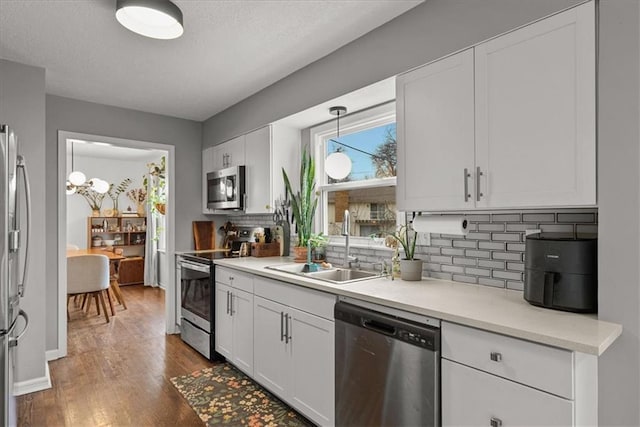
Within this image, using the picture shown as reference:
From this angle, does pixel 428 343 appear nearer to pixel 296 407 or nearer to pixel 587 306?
pixel 587 306

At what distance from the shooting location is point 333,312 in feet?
6.73

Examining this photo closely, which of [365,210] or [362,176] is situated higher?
[362,176]

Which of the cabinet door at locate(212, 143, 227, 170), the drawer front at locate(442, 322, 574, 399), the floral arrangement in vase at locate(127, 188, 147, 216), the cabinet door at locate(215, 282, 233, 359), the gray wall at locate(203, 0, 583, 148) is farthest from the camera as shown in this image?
the floral arrangement in vase at locate(127, 188, 147, 216)

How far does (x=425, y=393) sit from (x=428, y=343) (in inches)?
8.6

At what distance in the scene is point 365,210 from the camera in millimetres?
2965

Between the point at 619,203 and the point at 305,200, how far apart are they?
2.27 metres

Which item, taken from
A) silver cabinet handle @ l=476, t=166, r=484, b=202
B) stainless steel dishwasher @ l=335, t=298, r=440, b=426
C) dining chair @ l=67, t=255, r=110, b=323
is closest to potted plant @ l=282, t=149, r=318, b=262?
stainless steel dishwasher @ l=335, t=298, r=440, b=426

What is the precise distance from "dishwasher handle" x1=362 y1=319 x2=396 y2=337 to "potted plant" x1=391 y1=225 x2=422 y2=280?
0.52m

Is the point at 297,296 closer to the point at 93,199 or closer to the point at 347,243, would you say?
the point at 347,243

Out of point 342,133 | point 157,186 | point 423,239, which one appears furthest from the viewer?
point 157,186

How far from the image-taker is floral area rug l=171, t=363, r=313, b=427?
234 cm

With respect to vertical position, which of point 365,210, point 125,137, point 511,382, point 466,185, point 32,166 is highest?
point 125,137

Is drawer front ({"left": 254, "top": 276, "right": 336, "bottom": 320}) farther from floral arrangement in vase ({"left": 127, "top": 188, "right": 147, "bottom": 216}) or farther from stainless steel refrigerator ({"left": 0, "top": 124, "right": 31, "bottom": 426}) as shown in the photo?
floral arrangement in vase ({"left": 127, "top": 188, "right": 147, "bottom": 216})

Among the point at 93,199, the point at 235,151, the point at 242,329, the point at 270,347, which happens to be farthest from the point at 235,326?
the point at 93,199
